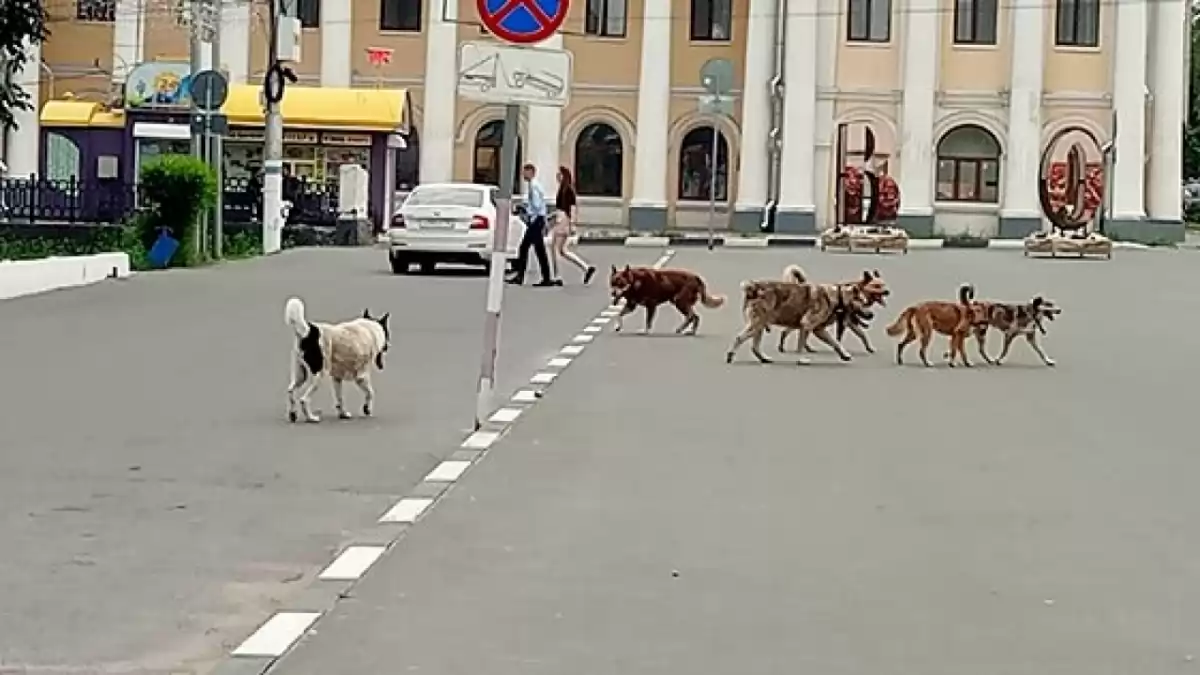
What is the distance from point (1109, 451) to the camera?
13.6 m

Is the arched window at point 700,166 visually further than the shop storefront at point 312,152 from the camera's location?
Yes

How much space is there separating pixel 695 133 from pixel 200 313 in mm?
40585

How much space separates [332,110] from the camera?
4859 centimetres

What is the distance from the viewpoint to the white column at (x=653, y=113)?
62719 millimetres

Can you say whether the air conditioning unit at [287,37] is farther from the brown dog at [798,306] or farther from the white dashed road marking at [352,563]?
the white dashed road marking at [352,563]

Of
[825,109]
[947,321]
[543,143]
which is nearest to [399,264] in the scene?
[947,321]

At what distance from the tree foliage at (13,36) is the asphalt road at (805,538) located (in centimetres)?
1451

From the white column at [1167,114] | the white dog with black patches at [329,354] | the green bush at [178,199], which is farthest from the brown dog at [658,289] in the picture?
the white column at [1167,114]

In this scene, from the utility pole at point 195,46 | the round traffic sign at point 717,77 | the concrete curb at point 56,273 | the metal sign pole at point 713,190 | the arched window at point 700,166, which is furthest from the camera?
the arched window at point 700,166

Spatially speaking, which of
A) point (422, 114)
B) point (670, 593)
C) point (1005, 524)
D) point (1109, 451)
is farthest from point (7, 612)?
point (422, 114)

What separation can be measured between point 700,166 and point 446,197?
2940 centimetres

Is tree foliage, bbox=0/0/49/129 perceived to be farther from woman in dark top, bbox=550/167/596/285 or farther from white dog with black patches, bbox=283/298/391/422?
white dog with black patches, bbox=283/298/391/422

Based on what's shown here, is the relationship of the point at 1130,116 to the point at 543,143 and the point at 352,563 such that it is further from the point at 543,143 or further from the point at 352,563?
the point at 352,563

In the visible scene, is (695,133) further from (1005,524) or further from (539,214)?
(1005,524)
